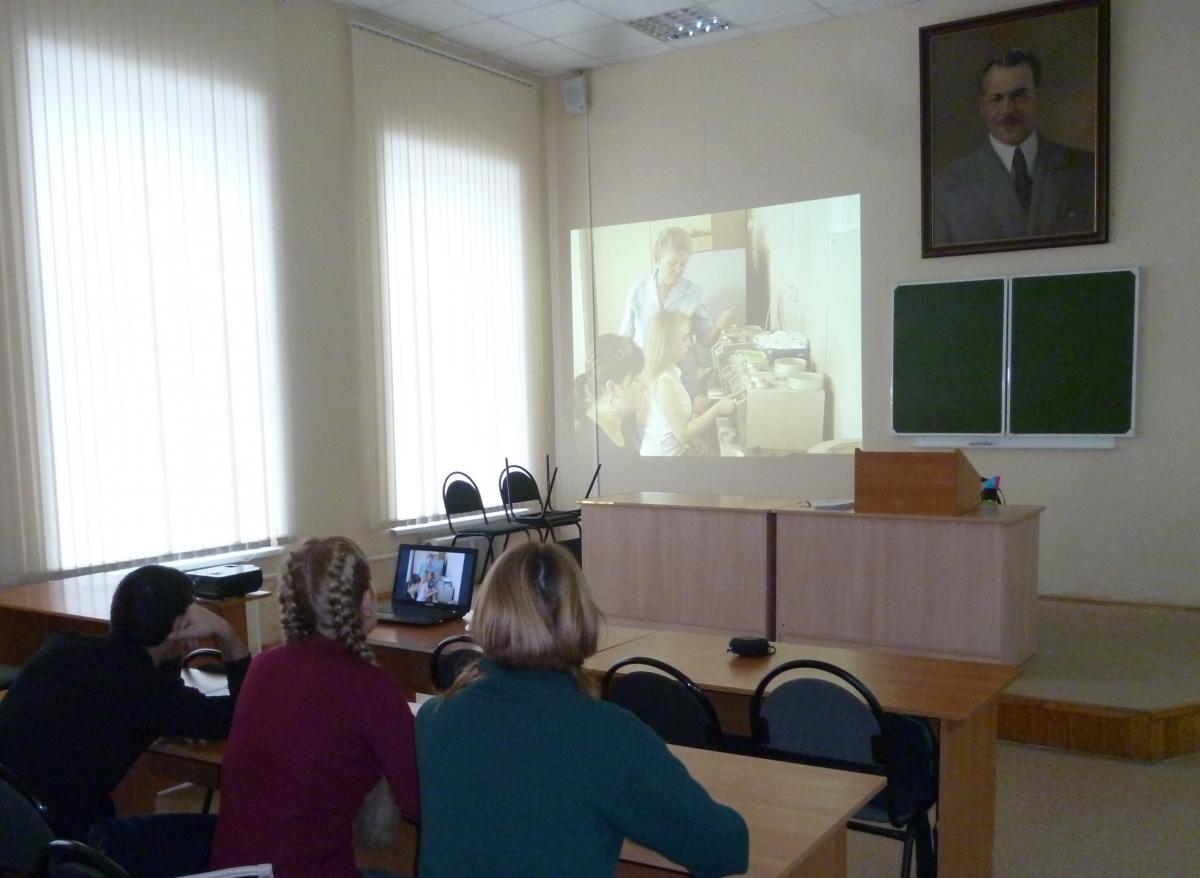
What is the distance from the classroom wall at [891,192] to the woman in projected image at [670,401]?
Result: 18 centimetres

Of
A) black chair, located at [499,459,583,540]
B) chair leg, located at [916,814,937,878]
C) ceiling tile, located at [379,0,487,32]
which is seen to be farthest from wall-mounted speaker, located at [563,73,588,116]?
chair leg, located at [916,814,937,878]

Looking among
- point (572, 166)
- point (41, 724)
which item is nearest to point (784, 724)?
point (41, 724)

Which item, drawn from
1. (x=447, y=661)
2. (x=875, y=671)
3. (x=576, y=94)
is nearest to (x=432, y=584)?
(x=447, y=661)

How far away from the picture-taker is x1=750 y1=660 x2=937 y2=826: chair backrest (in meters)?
2.55

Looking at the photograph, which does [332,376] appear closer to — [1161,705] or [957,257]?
[957,257]

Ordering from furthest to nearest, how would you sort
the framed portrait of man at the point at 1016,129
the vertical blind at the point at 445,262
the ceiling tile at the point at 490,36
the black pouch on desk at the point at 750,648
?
the ceiling tile at the point at 490,36 → the vertical blind at the point at 445,262 → the framed portrait of man at the point at 1016,129 → the black pouch on desk at the point at 750,648

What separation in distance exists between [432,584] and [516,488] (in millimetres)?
3787

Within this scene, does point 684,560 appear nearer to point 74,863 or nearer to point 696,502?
point 696,502

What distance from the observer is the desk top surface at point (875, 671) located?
264 centimetres

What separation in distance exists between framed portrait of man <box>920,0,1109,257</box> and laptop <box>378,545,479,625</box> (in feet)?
13.7

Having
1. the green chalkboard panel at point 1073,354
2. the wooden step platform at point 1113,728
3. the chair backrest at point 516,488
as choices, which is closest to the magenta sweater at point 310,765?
the wooden step platform at point 1113,728

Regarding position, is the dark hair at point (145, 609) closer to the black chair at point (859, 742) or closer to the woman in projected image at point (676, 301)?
the black chair at point (859, 742)

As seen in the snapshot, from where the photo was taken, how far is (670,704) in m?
2.62

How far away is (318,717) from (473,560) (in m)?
1.88
